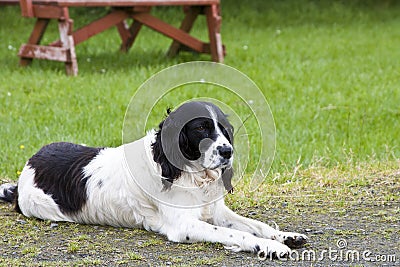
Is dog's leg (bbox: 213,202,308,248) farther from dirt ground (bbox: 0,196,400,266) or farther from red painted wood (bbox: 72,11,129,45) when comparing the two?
red painted wood (bbox: 72,11,129,45)

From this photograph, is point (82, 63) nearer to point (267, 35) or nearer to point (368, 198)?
point (267, 35)

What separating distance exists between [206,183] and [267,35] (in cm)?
1040

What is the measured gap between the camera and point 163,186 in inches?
186

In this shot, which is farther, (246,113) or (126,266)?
(246,113)

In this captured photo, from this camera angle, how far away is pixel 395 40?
14391 mm

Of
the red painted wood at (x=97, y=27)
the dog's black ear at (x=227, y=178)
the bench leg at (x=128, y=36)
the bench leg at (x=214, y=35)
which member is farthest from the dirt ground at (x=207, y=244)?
the bench leg at (x=128, y=36)

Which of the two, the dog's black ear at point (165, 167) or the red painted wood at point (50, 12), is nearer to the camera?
the dog's black ear at point (165, 167)

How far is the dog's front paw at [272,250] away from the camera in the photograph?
432 cm

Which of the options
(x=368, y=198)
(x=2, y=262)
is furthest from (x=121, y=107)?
(x=2, y=262)

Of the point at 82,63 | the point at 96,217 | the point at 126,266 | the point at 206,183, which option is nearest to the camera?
the point at 126,266

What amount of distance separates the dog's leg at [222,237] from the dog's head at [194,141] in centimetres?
27

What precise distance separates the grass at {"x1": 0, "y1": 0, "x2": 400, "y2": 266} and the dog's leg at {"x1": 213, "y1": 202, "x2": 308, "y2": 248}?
7.2 inches

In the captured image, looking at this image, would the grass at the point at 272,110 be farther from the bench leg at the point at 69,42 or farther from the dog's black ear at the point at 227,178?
the dog's black ear at the point at 227,178

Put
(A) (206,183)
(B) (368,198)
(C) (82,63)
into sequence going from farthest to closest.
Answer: (C) (82,63), (B) (368,198), (A) (206,183)
